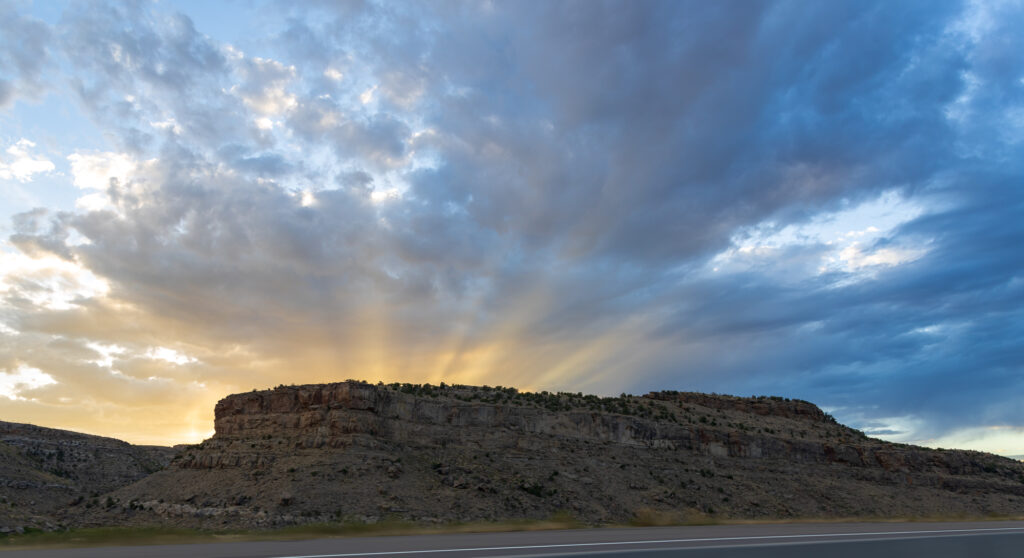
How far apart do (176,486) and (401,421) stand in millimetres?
17390

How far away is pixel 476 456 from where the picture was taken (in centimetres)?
5294

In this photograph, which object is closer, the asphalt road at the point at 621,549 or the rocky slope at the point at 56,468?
the asphalt road at the point at 621,549

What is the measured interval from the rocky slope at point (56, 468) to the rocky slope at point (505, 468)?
597 centimetres

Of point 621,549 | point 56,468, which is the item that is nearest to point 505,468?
point 621,549

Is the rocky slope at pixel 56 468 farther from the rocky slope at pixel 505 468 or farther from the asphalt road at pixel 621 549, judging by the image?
the asphalt road at pixel 621 549

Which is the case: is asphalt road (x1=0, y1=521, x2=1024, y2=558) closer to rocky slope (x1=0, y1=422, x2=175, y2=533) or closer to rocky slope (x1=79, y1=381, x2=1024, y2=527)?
rocky slope (x1=79, y1=381, x2=1024, y2=527)

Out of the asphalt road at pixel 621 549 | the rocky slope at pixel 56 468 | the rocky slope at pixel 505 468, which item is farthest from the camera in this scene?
the rocky slope at pixel 56 468

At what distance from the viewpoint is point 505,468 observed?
171ft

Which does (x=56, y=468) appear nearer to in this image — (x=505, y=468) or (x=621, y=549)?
(x=505, y=468)

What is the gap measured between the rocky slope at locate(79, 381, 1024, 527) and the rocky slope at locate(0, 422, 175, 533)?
5967 mm

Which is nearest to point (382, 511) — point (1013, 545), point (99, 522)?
point (99, 522)

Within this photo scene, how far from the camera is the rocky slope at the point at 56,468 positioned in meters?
53.6

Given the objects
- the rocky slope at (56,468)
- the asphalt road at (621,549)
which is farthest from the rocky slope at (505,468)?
the asphalt road at (621,549)

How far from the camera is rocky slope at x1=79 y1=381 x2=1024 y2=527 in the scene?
4438 cm
